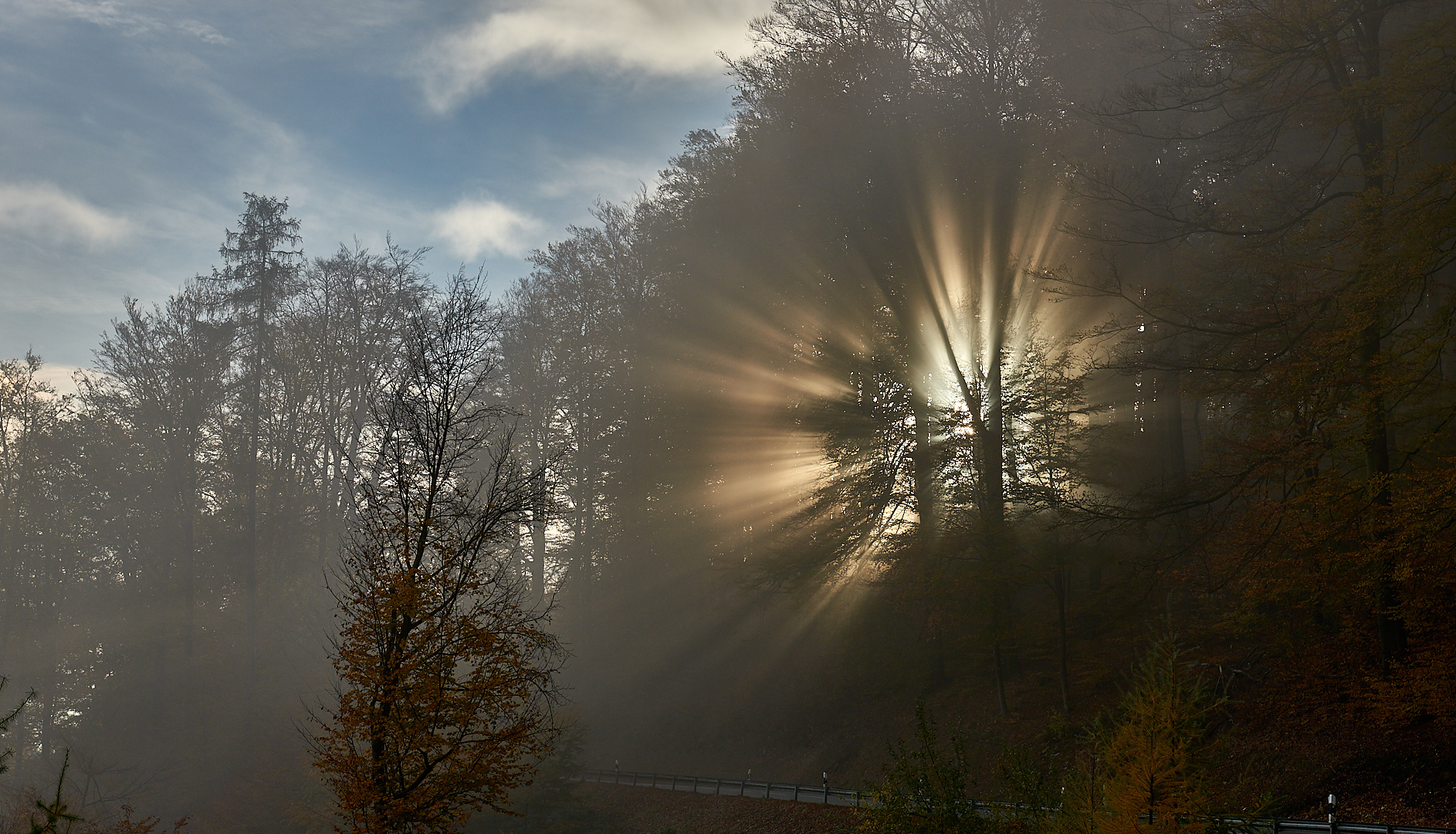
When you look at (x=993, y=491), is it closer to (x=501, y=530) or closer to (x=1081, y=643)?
(x=1081, y=643)

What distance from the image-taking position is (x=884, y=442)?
19234 mm

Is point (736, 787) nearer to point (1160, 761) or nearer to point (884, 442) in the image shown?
point (884, 442)

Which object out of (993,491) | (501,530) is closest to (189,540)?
(501,530)

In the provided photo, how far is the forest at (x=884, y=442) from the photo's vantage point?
34.8ft

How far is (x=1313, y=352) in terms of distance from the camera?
34.2 feet

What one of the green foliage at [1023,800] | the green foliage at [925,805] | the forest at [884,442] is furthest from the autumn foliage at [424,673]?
the green foliage at [1023,800]

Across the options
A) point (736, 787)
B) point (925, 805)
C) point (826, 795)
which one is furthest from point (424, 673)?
point (736, 787)

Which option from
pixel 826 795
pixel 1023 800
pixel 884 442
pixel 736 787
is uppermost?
pixel 884 442

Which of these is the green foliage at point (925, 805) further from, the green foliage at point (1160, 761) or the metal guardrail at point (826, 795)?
the green foliage at point (1160, 761)

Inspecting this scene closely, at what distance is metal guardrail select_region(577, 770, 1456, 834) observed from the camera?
754 cm

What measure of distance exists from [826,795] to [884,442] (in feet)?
25.0

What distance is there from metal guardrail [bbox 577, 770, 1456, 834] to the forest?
Result: 1.88 feet

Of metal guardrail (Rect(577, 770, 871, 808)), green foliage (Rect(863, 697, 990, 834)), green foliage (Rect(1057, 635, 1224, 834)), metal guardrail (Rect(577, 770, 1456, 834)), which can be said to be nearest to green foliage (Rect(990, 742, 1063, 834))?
metal guardrail (Rect(577, 770, 1456, 834))

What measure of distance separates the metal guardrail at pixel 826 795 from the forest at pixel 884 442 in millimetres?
574
